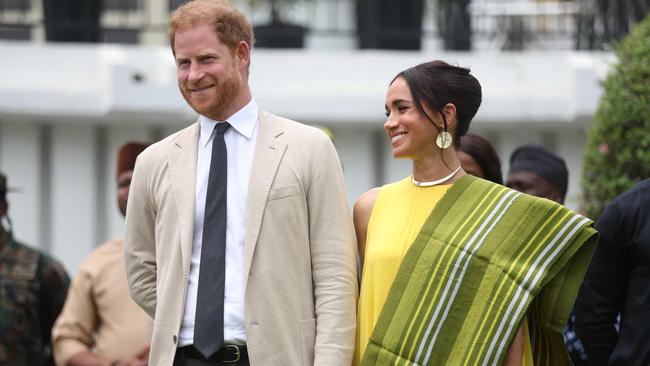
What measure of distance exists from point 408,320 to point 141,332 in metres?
2.39

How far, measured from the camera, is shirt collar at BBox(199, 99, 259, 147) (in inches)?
A: 192

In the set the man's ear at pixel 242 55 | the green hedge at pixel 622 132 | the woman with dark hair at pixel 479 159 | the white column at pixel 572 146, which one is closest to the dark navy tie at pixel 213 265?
the man's ear at pixel 242 55

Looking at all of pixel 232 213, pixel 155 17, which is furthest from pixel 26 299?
pixel 155 17

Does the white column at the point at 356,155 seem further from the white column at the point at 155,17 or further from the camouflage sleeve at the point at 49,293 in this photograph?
the camouflage sleeve at the point at 49,293

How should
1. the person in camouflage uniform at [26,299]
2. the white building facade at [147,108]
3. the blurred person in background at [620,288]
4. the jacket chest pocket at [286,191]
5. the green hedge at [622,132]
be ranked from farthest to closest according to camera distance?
the white building facade at [147,108] → the person in camouflage uniform at [26,299] → the green hedge at [622,132] → the blurred person in background at [620,288] → the jacket chest pocket at [286,191]

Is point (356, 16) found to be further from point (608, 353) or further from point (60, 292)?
point (608, 353)

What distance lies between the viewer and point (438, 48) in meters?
10.9

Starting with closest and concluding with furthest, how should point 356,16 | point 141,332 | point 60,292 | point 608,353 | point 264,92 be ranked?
1. point 608,353
2. point 141,332
3. point 60,292
4. point 264,92
5. point 356,16

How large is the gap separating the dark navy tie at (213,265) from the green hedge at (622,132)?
2271mm

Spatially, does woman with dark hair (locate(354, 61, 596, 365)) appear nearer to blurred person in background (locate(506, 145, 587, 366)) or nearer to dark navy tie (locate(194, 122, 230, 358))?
dark navy tie (locate(194, 122, 230, 358))

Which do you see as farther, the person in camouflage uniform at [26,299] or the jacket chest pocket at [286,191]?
the person in camouflage uniform at [26,299]

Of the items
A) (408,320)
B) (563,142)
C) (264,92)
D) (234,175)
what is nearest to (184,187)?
(234,175)

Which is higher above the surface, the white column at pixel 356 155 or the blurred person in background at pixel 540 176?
the blurred person in background at pixel 540 176

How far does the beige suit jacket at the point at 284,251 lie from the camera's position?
183 inches
